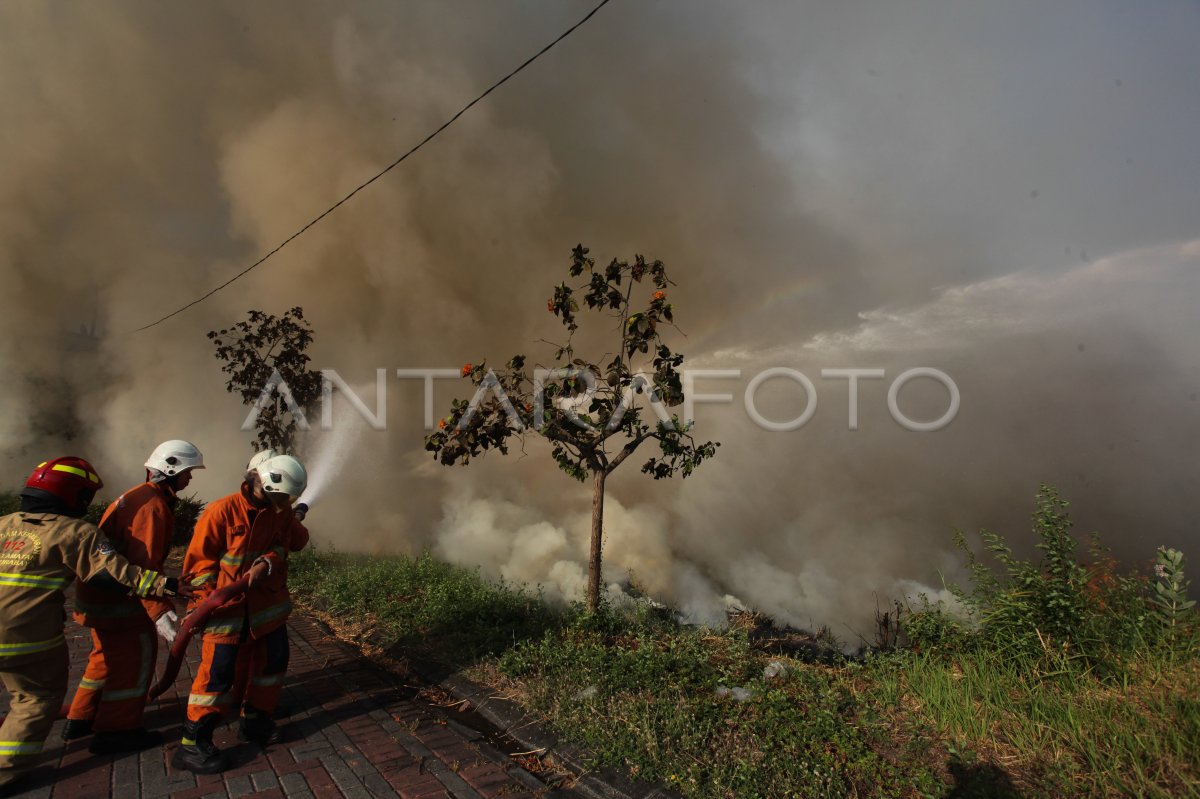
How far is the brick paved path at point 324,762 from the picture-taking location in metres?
3.59

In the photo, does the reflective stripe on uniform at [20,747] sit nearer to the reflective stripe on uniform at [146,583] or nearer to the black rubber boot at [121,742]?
the black rubber boot at [121,742]

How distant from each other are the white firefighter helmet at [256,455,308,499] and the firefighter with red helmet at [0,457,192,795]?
740 mm

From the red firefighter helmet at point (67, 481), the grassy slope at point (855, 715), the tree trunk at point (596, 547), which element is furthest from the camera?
the tree trunk at point (596, 547)

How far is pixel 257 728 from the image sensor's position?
420cm

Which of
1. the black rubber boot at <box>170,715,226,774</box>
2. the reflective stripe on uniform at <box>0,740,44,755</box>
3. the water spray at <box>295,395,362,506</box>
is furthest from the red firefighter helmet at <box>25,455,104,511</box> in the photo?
the water spray at <box>295,395,362,506</box>

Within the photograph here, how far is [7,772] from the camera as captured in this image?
3.47 meters

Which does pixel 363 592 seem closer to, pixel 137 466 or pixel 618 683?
pixel 618 683

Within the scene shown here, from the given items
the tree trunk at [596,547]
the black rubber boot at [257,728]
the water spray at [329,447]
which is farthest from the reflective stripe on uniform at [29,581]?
the water spray at [329,447]

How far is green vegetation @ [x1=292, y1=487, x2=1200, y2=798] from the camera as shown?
3348 millimetres

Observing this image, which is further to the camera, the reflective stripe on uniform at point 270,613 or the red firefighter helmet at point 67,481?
the reflective stripe on uniform at point 270,613

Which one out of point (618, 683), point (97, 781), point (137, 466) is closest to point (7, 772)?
point (97, 781)

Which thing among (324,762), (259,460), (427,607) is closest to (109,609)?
(259,460)

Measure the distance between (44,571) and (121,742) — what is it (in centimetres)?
118

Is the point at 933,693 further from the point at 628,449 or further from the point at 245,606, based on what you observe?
the point at 245,606
